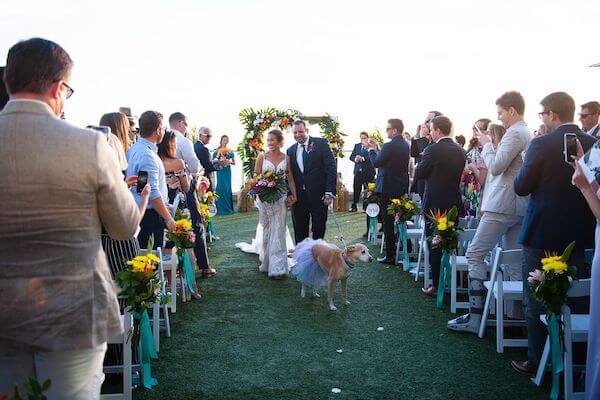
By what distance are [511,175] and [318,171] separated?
3179 millimetres

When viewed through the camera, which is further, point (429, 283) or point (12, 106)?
point (429, 283)

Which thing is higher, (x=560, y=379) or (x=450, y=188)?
(x=450, y=188)

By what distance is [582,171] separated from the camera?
3121 millimetres

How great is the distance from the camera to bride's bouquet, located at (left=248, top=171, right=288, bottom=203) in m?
7.61

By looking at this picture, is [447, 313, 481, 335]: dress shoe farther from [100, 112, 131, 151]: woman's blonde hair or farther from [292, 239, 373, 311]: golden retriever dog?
[100, 112, 131, 151]: woman's blonde hair

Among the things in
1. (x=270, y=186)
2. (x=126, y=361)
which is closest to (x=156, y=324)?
(x=126, y=361)

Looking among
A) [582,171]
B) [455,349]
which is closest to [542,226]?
→ [582,171]

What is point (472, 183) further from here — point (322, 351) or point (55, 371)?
point (55, 371)

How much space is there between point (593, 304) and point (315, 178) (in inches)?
190

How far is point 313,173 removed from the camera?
773 cm

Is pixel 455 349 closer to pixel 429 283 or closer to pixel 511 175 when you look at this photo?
pixel 511 175

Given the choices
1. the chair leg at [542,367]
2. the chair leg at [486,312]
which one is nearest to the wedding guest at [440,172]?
Result: the chair leg at [486,312]

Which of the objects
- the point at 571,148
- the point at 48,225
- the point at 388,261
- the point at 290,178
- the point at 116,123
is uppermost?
the point at 116,123

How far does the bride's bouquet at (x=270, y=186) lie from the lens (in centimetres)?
761
